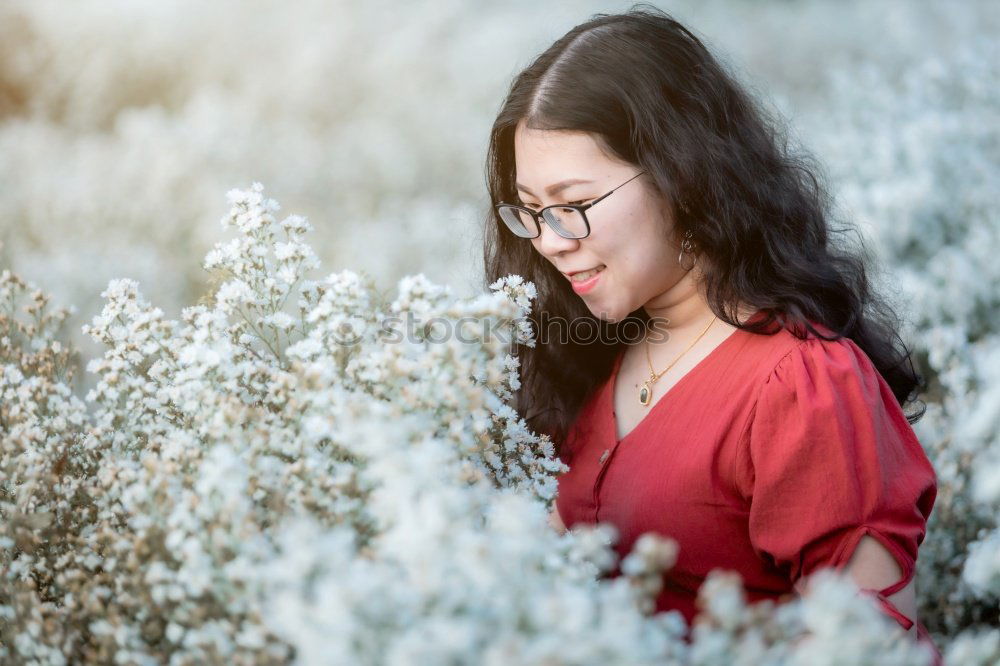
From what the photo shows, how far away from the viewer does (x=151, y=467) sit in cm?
138

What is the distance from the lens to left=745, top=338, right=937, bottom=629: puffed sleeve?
5.72 ft

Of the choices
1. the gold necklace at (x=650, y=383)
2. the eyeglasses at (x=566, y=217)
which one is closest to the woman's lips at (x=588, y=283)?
the eyeglasses at (x=566, y=217)

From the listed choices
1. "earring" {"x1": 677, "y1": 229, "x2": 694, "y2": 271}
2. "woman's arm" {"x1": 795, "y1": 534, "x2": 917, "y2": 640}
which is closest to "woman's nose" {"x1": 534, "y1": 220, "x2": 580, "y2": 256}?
"earring" {"x1": 677, "y1": 229, "x2": 694, "y2": 271}

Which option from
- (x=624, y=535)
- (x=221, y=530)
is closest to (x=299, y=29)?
(x=624, y=535)

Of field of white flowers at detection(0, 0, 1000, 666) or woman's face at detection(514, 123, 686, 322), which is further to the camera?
woman's face at detection(514, 123, 686, 322)

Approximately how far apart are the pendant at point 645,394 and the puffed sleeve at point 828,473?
0.39 m

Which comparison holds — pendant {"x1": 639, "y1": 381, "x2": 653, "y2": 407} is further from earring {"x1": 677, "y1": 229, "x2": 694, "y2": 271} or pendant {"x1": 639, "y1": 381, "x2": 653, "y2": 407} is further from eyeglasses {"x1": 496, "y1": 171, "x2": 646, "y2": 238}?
eyeglasses {"x1": 496, "y1": 171, "x2": 646, "y2": 238}

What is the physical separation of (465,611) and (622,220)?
1.25 metres

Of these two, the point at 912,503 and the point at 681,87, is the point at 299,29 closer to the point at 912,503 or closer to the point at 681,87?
the point at 681,87

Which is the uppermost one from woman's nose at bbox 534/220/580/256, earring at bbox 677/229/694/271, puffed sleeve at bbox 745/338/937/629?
woman's nose at bbox 534/220/580/256

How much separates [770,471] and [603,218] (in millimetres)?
687

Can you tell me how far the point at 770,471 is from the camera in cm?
180

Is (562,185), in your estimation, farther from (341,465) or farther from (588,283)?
(341,465)

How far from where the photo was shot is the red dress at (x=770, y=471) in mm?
1758
